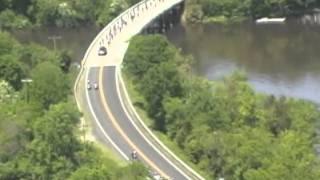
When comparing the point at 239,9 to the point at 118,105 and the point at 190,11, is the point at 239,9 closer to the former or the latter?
the point at 190,11

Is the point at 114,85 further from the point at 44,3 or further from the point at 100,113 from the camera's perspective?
the point at 44,3

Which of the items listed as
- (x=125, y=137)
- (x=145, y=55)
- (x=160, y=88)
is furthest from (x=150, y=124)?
(x=145, y=55)

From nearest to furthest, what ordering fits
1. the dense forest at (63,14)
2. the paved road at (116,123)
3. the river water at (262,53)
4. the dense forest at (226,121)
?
the dense forest at (226,121) < the paved road at (116,123) < the river water at (262,53) < the dense forest at (63,14)

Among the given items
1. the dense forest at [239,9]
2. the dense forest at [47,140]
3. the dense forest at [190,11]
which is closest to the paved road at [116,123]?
the dense forest at [47,140]

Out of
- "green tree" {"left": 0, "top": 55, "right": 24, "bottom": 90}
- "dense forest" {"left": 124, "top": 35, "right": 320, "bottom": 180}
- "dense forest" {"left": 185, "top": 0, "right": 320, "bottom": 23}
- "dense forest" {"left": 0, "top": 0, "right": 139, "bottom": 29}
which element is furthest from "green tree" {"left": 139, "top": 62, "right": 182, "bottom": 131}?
"dense forest" {"left": 185, "top": 0, "right": 320, "bottom": 23}

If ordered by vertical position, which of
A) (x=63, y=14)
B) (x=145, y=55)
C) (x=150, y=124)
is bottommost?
(x=150, y=124)

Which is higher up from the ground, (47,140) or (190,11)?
(190,11)

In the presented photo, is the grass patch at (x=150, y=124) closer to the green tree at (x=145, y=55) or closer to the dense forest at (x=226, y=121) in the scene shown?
the dense forest at (x=226, y=121)
